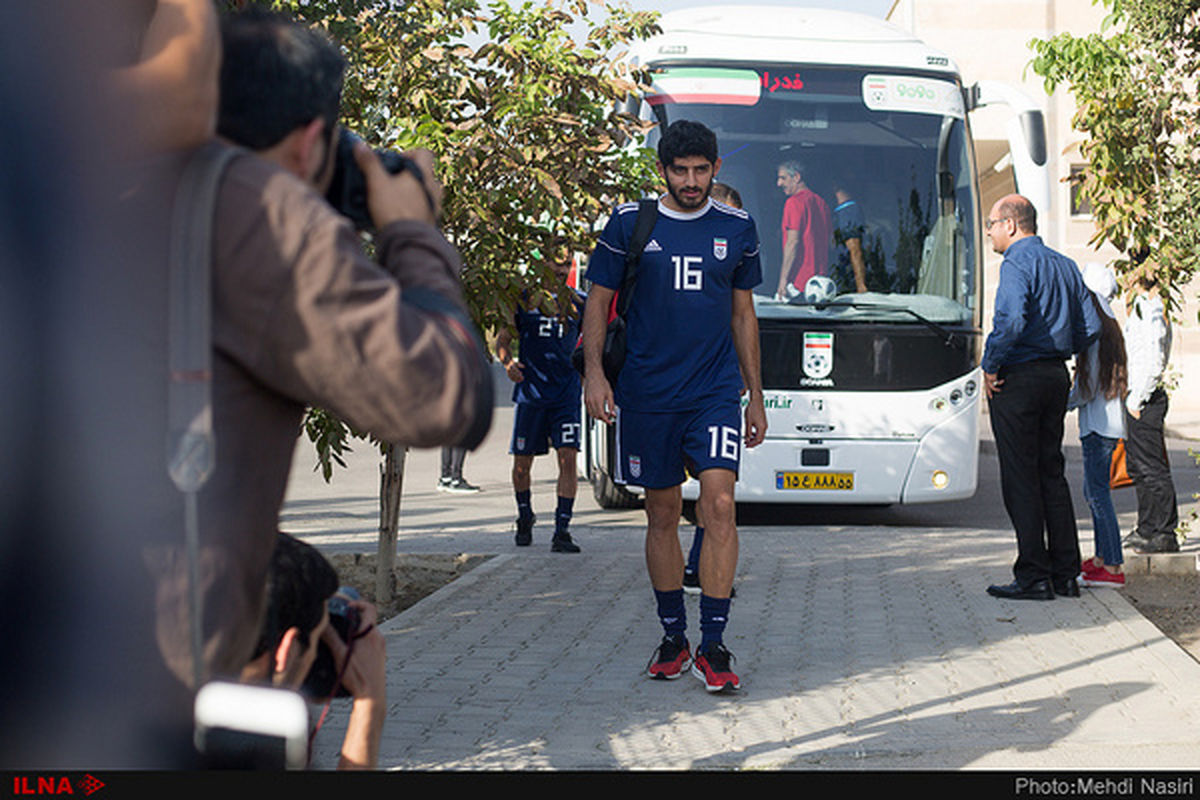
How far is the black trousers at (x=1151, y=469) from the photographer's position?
9383mm

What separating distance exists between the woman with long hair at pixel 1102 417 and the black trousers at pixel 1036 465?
414 mm

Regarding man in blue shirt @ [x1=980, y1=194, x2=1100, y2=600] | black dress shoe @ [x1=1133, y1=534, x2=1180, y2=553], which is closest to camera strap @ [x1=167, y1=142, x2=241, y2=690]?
man in blue shirt @ [x1=980, y1=194, x2=1100, y2=600]

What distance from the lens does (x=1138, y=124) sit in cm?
708

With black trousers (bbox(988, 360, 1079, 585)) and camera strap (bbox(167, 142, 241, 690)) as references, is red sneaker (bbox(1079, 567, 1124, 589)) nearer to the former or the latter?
black trousers (bbox(988, 360, 1079, 585))

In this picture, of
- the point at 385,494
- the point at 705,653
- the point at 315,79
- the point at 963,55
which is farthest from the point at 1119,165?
the point at 963,55

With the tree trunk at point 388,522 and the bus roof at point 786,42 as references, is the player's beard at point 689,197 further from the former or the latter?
the bus roof at point 786,42

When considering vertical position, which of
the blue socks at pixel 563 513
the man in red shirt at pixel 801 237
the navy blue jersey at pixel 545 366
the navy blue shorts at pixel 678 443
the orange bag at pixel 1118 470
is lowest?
the blue socks at pixel 563 513

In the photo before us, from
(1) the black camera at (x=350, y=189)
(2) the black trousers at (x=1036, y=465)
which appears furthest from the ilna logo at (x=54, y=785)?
(2) the black trousers at (x=1036, y=465)

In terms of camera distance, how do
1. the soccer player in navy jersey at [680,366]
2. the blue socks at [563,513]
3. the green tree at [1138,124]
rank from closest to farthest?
the soccer player in navy jersey at [680,366] < the green tree at [1138,124] < the blue socks at [563,513]

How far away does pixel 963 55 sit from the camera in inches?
1382

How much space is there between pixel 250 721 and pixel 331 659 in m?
0.84

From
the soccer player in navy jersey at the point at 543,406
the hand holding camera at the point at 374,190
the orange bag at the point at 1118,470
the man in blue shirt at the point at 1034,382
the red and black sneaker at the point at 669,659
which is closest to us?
the hand holding camera at the point at 374,190

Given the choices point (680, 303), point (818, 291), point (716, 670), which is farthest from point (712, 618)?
point (818, 291)

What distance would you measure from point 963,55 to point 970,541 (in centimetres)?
2702
